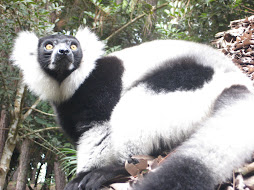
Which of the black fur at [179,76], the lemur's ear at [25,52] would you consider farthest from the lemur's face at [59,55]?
the black fur at [179,76]

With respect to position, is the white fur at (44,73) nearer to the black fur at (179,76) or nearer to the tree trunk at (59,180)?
the black fur at (179,76)

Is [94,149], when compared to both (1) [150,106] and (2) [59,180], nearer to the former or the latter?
(1) [150,106]

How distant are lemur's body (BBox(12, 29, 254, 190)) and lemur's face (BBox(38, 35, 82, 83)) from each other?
0.01m

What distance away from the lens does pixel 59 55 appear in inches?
124

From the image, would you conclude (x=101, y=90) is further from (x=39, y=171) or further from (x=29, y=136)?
(x=39, y=171)

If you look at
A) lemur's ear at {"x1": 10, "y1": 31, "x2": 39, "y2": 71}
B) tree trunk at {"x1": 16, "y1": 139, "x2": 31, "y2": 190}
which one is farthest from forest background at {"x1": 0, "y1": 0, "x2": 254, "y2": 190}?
lemur's ear at {"x1": 10, "y1": 31, "x2": 39, "y2": 71}

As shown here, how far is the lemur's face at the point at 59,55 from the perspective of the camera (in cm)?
317

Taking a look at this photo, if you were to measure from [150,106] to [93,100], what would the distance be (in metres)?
0.84

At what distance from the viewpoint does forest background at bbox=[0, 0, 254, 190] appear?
16.0ft

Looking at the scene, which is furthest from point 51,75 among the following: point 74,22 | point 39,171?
point 39,171

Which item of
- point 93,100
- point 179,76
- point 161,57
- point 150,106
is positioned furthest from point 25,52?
point 179,76

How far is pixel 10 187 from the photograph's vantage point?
26.6 ft

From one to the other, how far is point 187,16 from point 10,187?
731 centimetres

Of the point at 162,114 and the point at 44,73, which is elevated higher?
the point at 44,73
